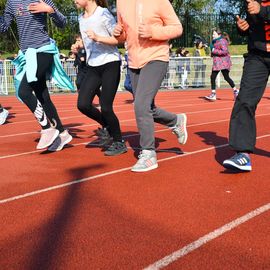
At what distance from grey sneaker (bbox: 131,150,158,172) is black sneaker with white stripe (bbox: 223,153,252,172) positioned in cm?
76

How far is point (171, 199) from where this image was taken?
4.16m

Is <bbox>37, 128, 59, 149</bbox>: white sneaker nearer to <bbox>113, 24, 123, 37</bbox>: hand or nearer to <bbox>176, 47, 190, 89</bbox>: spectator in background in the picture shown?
<bbox>113, 24, 123, 37</bbox>: hand

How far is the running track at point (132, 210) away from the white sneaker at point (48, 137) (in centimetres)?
15

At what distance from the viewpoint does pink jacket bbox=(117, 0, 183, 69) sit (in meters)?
5.08

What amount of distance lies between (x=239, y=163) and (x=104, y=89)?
74.8 inches

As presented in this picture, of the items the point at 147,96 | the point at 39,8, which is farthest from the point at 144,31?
the point at 39,8

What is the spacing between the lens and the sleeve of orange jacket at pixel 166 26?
16.5ft

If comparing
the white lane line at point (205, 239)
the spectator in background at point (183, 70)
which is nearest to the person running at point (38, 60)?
the white lane line at point (205, 239)

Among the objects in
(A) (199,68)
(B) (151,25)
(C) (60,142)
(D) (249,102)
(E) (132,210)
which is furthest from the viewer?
(A) (199,68)

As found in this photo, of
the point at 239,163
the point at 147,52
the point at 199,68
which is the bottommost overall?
the point at 199,68

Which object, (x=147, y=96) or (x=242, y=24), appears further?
(x=147, y=96)

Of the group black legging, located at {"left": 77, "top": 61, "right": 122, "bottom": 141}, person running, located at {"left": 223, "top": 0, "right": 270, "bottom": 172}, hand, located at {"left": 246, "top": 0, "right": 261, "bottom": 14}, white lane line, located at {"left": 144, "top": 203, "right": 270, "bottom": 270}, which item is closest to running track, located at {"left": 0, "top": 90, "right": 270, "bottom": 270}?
white lane line, located at {"left": 144, "top": 203, "right": 270, "bottom": 270}

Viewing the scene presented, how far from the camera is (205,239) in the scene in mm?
3240

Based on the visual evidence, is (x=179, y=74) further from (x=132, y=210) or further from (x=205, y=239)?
(x=205, y=239)
